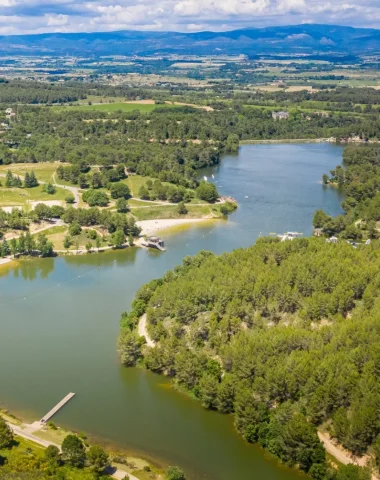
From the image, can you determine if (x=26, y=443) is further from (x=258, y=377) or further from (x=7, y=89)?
(x=7, y=89)

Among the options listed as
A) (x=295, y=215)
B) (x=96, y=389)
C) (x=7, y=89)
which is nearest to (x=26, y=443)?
(x=96, y=389)

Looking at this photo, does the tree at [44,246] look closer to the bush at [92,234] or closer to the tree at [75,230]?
the tree at [75,230]

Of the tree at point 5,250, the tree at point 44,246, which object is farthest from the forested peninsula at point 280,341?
the tree at point 5,250

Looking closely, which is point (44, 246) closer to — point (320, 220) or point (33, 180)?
point (33, 180)

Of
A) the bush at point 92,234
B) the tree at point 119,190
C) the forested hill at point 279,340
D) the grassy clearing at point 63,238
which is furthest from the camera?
the tree at point 119,190

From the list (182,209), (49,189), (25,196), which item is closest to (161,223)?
(182,209)
